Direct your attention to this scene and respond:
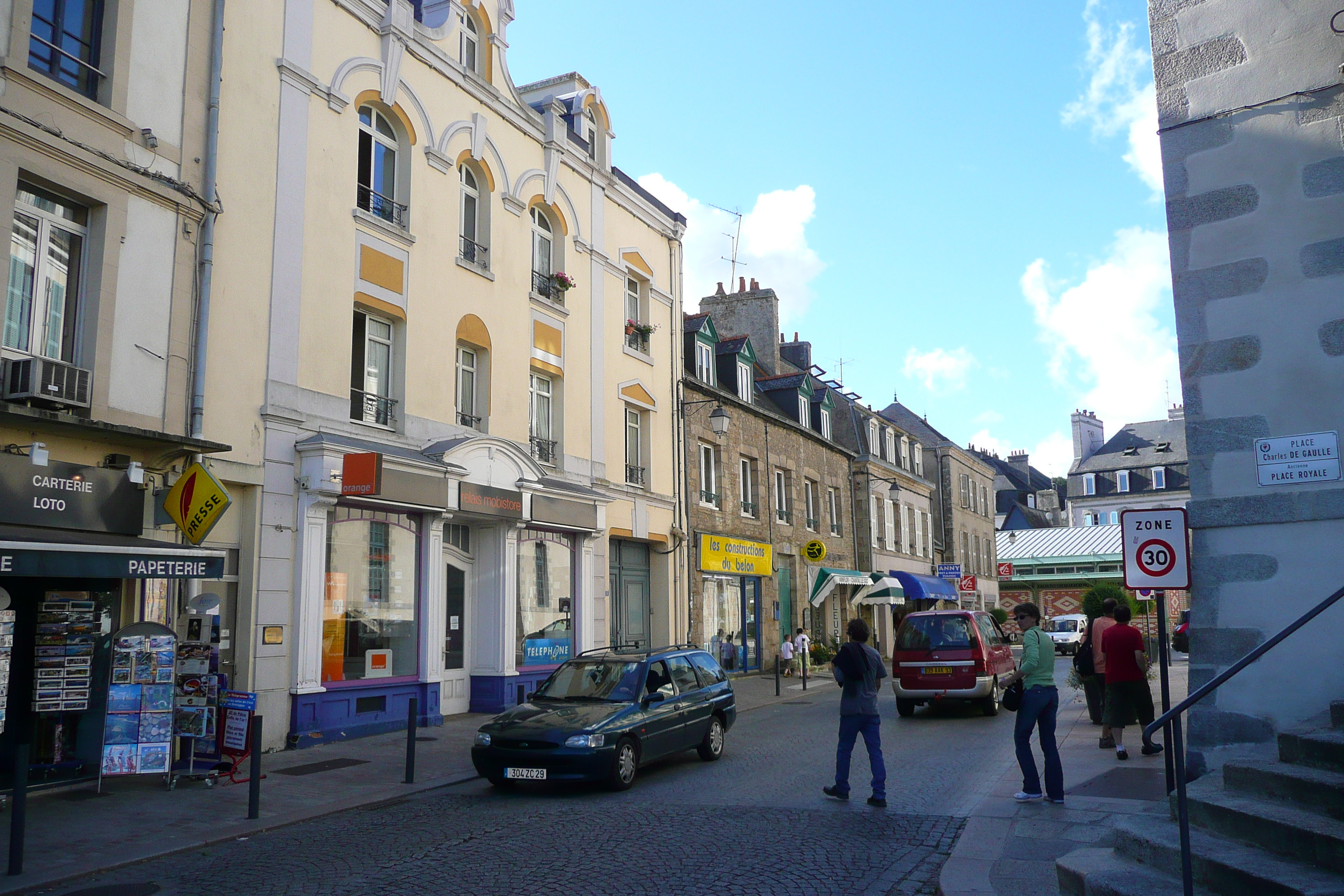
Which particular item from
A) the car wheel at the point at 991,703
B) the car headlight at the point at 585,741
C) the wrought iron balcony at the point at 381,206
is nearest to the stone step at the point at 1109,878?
the car headlight at the point at 585,741

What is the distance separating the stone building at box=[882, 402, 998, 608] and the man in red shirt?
2944cm

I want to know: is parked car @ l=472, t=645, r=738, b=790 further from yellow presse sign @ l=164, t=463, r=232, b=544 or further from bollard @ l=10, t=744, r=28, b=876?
bollard @ l=10, t=744, r=28, b=876

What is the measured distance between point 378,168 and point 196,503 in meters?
6.74

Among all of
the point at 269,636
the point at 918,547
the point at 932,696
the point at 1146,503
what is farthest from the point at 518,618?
the point at 1146,503

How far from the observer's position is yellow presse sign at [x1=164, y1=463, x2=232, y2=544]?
10.7 meters

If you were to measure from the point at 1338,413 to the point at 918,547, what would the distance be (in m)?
34.8

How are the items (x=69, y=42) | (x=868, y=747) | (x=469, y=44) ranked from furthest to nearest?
(x=469, y=44)
(x=69, y=42)
(x=868, y=747)

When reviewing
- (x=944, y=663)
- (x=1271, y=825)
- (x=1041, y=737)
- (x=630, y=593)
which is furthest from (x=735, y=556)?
(x=1271, y=825)

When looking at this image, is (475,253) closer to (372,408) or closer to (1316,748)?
(372,408)

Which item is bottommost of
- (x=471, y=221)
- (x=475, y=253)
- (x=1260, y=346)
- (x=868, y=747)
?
(x=868, y=747)

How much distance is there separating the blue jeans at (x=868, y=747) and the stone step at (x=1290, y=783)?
3.10 metres

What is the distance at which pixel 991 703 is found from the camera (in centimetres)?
1648

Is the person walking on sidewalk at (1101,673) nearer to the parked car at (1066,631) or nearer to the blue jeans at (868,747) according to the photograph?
the blue jeans at (868,747)

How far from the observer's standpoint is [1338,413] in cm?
739
